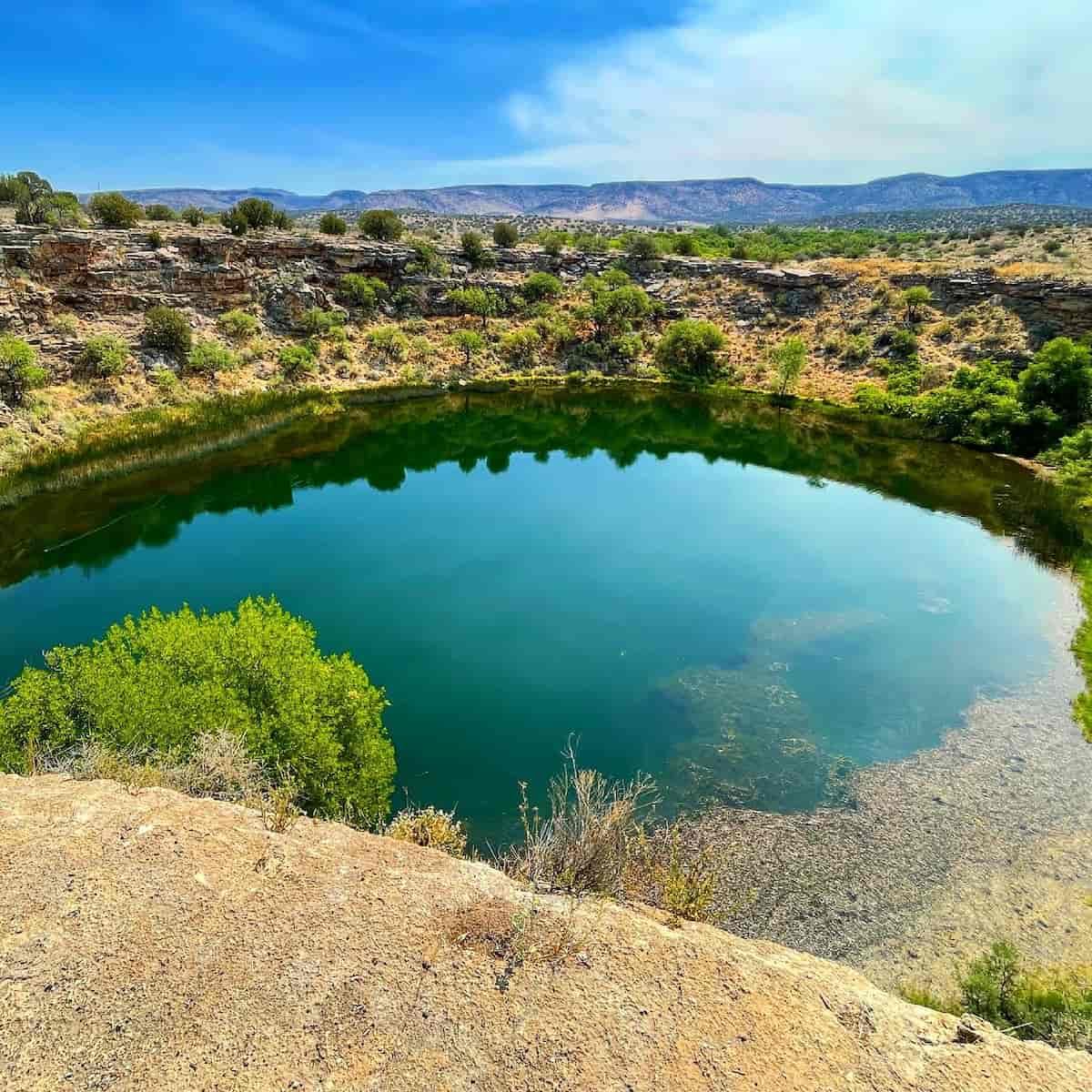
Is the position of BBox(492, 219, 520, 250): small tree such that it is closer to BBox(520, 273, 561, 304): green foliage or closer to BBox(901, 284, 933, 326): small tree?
BBox(520, 273, 561, 304): green foliage

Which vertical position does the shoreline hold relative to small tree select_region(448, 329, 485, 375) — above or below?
below

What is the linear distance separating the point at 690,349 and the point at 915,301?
17415 millimetres

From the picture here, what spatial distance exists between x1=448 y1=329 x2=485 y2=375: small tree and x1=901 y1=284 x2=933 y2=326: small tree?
34085 mm

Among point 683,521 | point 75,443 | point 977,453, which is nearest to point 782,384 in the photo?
point 977,453

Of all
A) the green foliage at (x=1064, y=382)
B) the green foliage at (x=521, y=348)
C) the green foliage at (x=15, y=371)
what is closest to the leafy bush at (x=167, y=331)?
the green foliage at (x=15, y=371)

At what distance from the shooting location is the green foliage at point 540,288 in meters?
61.5

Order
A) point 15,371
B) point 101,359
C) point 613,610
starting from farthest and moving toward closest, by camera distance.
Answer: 1. point 101,359
2. point 15,371
3. point 613,610

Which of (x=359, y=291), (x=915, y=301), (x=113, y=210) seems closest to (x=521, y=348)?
(x=359, y=291)

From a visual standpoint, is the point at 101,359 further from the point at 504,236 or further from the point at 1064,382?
the point at 1064,382

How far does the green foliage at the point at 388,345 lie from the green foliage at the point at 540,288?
49.3 ft

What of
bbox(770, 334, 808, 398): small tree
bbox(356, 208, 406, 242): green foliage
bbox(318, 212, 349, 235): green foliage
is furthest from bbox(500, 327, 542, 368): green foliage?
bbox(318, 212, 349, 235): green foliage

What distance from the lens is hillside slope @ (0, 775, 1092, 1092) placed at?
6176 mm

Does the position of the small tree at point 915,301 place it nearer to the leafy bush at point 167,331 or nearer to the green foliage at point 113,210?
the leafy bush at point 167,331

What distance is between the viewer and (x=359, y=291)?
5491 cm
